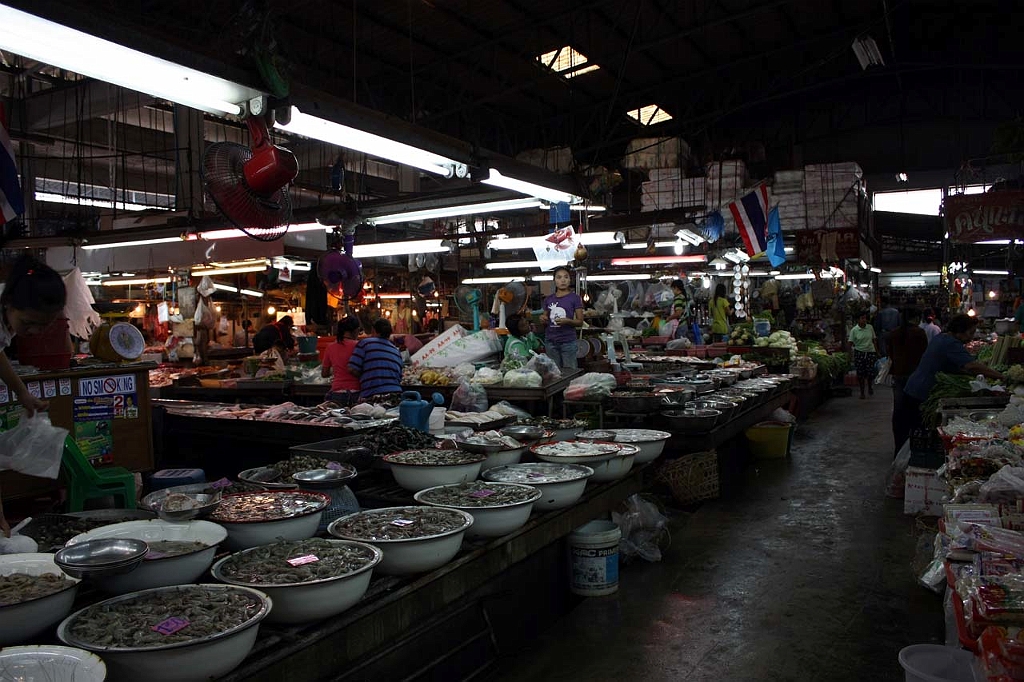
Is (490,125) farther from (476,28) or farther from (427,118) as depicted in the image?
(476,28)

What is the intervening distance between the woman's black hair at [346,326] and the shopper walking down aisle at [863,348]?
420 inches

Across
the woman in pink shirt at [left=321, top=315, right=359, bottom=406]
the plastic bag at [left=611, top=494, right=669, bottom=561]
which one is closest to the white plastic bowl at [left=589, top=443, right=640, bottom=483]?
the plastic bag at [left=611, top=494, right=669, bottom=561]

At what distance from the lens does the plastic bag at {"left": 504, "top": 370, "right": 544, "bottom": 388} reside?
6527 millimetres

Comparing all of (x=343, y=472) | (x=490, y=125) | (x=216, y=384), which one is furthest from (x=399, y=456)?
(x=490, y=125)

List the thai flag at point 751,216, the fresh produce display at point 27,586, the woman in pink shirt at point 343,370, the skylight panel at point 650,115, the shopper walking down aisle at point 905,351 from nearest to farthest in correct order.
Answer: the fresh produce display at point 27,586 < the woman in pink shirt at point 343,370 < the shopper walking down aisle at point 905,351 < the thai flag at point 751,216 < the skylight panel at point 650,115

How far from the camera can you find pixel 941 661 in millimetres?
2645

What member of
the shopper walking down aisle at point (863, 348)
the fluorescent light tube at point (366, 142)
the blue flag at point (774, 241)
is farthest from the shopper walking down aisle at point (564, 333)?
the shopper walking down aisle at point (863, 348)

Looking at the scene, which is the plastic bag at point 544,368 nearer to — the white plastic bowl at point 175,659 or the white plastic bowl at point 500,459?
the white plastic bowl at point 500,459

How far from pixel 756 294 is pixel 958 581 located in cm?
1810

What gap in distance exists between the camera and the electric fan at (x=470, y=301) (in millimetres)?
10492

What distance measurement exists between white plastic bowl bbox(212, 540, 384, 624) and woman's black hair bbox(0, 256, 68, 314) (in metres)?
1.87

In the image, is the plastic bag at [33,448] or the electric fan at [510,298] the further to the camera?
the electric fan at [510,298]

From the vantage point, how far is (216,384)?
28.8 feet

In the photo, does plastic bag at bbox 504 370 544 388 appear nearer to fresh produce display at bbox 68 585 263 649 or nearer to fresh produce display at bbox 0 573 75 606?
fresh produce display at bbox 68 585 263 649
